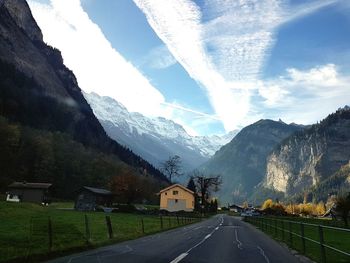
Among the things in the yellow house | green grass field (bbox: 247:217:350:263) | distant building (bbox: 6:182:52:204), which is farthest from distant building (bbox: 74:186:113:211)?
green grass field (bbox: 247:217:350:263)

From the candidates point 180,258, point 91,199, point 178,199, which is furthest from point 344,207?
point 180,258

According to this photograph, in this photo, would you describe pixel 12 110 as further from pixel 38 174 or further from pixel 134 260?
pixel 134 260

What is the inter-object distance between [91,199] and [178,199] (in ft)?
92.4

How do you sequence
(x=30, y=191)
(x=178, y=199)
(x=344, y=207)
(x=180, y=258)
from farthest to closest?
(x=178, y=199), (x=30, y=191), (x=344, y=207), (x=180, y=258)

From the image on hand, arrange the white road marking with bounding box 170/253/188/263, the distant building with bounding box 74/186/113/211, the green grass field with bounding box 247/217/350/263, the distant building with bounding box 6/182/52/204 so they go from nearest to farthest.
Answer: the white road marking with bounding box 170/253/188/263 < the green grass field with bounding box 247/217/350/263 < the distant building with bounding box 74/186/113/211 < the distant building with bounding box 6/182/52/204

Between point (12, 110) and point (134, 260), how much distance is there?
507ft

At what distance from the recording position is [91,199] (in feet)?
325

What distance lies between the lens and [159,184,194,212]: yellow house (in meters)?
118

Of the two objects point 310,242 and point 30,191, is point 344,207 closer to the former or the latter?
point 310,242

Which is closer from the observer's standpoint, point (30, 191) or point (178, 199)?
point (30, 191)

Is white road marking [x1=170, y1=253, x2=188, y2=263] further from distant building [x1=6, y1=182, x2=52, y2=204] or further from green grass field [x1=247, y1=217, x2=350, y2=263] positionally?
distant building [x1=6, y1=182, x2=52, y2=204]

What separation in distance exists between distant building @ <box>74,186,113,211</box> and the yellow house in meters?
16.7

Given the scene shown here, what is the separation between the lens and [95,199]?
100938 mm

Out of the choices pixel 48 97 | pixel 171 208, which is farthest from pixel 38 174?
pixel 48 97
